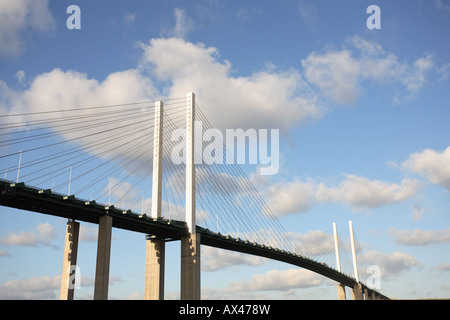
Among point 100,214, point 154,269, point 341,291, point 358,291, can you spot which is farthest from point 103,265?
point 358,291

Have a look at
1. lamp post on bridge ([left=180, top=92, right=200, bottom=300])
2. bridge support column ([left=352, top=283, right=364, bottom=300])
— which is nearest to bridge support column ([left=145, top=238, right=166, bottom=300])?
lamp post on bridge ([left=180, top=92, right=200, bottom=300])

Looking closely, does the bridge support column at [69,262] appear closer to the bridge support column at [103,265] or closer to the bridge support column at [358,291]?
the bridge support column at [103,265]

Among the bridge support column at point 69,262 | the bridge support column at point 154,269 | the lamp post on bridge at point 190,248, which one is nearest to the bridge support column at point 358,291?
the lamp post on bridge at point 190,248

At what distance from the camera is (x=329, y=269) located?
120 meters

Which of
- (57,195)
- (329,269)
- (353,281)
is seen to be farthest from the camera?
(353,281)

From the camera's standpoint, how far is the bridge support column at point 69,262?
4744cm

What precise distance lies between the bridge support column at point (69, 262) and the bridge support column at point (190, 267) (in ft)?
56.1

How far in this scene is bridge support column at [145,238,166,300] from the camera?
6216 centimetres

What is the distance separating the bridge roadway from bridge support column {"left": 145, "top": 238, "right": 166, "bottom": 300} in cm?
178
